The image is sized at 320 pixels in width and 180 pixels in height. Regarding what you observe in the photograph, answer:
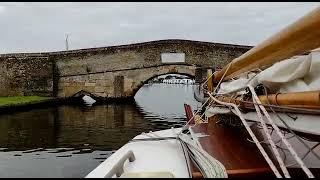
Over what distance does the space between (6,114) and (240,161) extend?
47.3 ft

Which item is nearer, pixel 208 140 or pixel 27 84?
pixel 208 140

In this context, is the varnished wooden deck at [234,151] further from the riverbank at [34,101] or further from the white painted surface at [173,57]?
the white painted surface at [173,57]

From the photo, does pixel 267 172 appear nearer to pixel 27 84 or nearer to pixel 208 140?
pixel 208 140

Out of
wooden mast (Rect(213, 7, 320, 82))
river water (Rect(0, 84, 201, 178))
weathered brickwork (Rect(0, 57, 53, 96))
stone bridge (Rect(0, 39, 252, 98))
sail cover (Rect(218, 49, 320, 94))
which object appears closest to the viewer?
wooden mast (Rect(213, 7, 320, 82))

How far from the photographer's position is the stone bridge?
2358 cm

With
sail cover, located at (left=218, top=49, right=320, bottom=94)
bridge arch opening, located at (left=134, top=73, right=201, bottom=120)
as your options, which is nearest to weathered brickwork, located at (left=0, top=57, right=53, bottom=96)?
bridge arch opening, located at (left=134, top=73, right=201, bottom=120)

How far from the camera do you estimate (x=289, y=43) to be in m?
2.25

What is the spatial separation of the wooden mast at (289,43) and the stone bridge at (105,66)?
20.5m

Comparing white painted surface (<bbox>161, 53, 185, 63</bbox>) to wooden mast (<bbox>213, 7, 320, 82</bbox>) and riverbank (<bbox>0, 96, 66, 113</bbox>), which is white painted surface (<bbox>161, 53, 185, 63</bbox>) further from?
wooden mast (<bbox>213, 7, 320, 82</bbox>)

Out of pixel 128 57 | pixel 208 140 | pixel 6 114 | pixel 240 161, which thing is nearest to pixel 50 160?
pixel 208 140

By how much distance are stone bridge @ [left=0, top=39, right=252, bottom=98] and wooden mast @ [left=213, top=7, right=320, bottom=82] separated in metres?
20.5

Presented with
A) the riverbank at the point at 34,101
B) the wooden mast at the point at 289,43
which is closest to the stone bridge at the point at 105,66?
the riverbank at the point at 34,101

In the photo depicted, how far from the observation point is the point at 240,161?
2.76m

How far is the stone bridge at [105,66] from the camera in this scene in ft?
77.4
